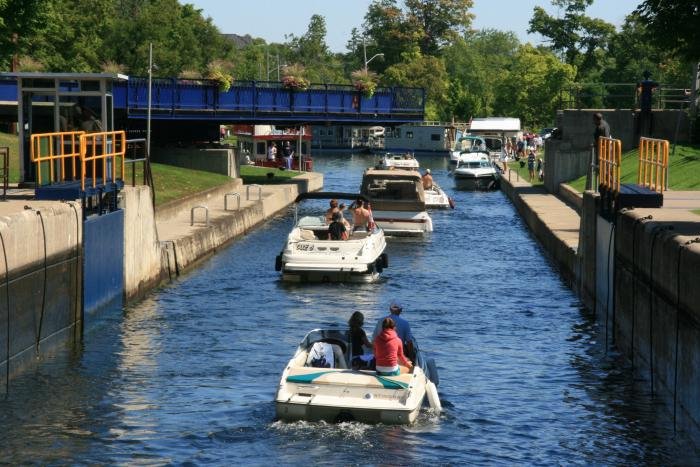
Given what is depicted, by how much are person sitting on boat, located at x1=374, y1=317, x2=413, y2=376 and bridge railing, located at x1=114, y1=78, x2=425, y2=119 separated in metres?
41.6

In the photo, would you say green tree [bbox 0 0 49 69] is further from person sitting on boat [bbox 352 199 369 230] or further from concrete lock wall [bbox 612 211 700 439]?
concrete lock wall [bbox 612 211 700 439]

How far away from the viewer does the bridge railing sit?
60625 mm

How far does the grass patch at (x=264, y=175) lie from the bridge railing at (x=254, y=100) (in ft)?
22.2

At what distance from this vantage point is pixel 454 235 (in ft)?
164

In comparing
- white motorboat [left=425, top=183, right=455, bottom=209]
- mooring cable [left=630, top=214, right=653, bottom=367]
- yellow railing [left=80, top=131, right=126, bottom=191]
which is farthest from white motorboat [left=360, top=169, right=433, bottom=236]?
mooring cable [left=630, top=214, right=653, bottom=367]

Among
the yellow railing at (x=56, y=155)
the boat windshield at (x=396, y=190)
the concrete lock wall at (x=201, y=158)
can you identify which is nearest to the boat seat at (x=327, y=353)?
the yellow railing at (x=56, y=155)

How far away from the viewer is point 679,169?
45812 millimetres

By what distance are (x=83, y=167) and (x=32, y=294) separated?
14.7 ft

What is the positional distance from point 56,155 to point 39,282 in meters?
5.64

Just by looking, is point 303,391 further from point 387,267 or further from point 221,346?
point 387,267

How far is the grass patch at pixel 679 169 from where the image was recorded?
42.4 meters

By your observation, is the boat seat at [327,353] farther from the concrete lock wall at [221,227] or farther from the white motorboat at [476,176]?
the white motorboat at [476,176]

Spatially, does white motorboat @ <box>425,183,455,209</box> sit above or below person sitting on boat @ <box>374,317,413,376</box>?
below

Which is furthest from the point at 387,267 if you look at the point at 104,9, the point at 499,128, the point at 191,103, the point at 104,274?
the point at 499,128
